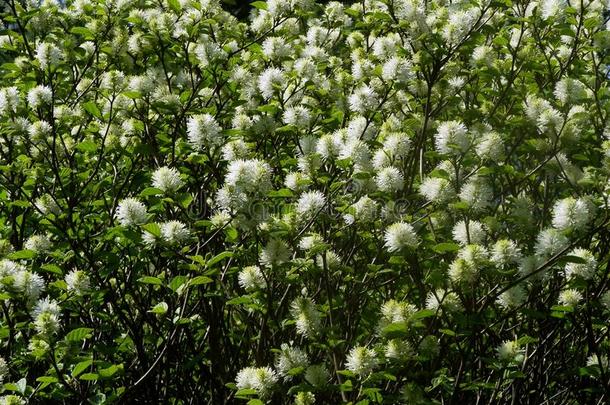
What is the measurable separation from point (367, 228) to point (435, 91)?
0.95 m

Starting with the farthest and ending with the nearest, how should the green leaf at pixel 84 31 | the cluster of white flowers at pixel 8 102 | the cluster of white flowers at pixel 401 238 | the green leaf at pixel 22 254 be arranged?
1. the green leaf at pixel 84 31
2. the cluster of white flowers at pixel 8 102
3. the green leaf at pixel 22 254
4. the cluster of white flowers at pixel 401 238

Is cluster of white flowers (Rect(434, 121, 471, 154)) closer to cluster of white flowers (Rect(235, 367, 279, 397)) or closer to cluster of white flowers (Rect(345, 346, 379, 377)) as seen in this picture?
cluster of white flowers (Rect(345, 346, 379, 377))

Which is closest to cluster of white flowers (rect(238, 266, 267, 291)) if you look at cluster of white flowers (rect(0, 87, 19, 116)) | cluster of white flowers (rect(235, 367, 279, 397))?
cluster of white flowers (rect(235, 367, 279, 397))

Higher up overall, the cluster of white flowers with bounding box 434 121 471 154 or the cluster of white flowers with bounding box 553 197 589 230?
the cluster of white flowers with bounding box 434 121 471 154

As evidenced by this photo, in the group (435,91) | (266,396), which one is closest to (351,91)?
(435,91)

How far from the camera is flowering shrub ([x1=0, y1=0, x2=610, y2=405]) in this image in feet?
10.9

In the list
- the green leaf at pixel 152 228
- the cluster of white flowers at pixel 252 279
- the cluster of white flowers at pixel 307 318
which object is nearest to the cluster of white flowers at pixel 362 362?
the cluster of white flowers at pixel 307 318

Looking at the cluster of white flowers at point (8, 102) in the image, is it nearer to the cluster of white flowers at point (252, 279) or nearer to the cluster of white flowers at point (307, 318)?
the cluster of white flowers at point (252, 279)

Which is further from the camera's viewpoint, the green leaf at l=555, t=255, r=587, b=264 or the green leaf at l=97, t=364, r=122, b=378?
the green leaf at l=97, t=364, r=122, b=378

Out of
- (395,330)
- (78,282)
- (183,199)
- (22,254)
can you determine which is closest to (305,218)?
(183,199)

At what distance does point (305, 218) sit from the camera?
343 cm

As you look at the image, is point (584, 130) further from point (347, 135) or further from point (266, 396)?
Answer: point (266, 396)

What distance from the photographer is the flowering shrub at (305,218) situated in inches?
131

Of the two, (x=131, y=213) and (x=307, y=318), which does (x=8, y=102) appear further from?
(x=307, y=318)
